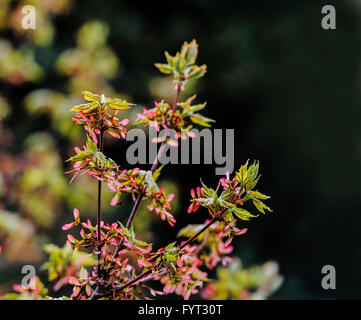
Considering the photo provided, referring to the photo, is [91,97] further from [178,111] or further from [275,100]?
[275,100]

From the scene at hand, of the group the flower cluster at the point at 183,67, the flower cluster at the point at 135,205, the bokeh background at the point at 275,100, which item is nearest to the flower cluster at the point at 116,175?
the flower cluster at the point at 135,205

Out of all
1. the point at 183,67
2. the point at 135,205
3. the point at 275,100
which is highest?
the point at 275,100

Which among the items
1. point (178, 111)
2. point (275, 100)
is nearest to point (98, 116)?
point (178, 111)

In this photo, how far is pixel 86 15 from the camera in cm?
338

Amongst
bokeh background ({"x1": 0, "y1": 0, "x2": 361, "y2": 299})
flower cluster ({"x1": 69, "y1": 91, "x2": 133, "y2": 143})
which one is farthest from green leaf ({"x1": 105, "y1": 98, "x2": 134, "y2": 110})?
bokeh background ({"x1": 0, "y1": 0, "x2": 361, "y2": 299})

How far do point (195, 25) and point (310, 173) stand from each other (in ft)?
7.40

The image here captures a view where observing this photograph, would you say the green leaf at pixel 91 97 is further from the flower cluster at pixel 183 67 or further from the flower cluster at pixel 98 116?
the flower cluster at pixel 183 67

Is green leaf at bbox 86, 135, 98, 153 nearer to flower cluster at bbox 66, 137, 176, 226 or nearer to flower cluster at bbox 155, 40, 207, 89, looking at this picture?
flower cluster at bbox 66, 137, 176, 226

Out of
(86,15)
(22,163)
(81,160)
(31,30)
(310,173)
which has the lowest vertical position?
(81,160)

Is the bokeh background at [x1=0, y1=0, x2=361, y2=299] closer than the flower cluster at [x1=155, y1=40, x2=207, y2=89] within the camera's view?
No

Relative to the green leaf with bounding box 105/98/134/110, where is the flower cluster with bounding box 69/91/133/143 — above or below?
below

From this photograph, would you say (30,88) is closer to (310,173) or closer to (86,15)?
(86,15)
